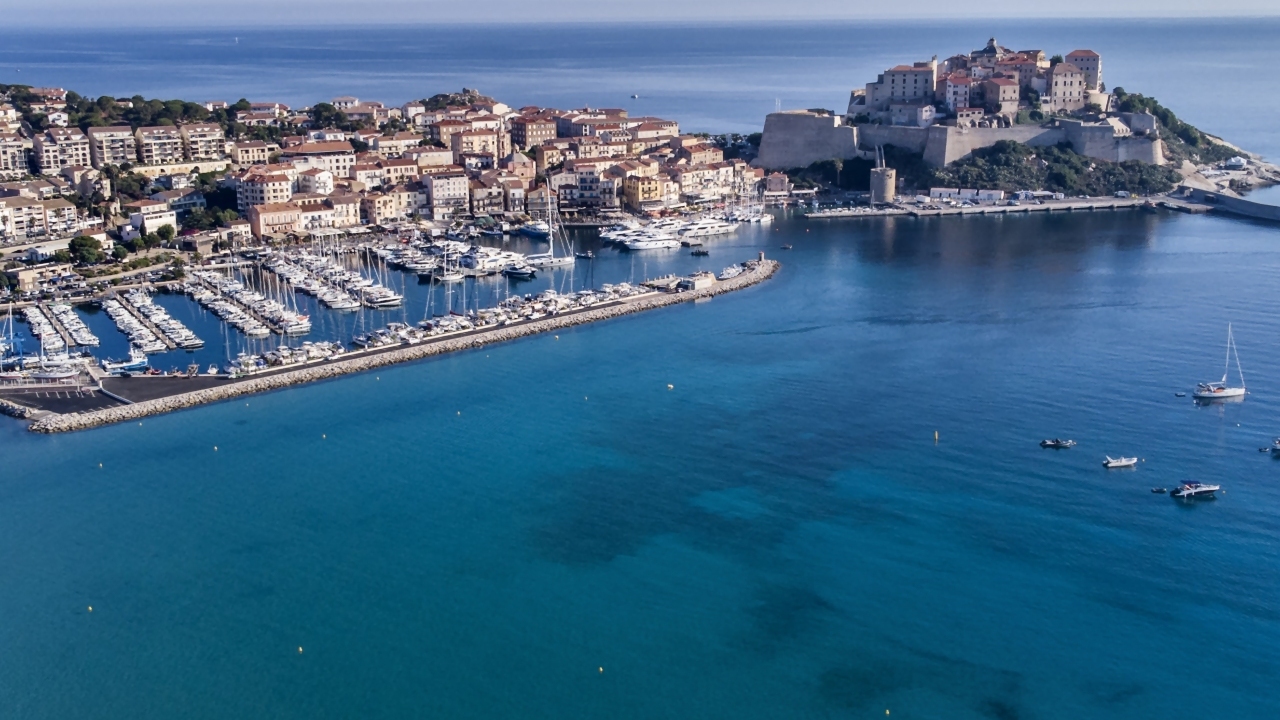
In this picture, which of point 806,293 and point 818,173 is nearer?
point 806,293

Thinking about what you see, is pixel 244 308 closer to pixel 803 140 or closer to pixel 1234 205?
pixel 803 140

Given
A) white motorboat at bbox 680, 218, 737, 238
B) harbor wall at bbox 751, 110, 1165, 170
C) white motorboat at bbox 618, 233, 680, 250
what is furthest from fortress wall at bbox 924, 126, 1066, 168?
white motorboat at bbox 618, 233, 680, 250

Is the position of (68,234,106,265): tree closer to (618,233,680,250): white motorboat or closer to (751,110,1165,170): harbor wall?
(618,233,680,250): white motorboat

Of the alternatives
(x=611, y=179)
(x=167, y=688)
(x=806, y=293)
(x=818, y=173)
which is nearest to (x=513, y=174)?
(x=611, y=179)

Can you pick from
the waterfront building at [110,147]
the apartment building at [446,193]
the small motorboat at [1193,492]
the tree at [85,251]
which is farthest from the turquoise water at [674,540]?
the waterfront building at [110,147]

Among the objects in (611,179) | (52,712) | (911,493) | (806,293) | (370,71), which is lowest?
(52,712)

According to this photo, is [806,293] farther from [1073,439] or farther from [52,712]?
[52,712]
